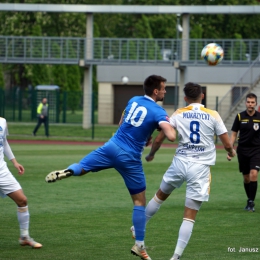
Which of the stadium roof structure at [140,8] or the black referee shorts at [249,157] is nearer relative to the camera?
→ the black referee shorts at [249,157]

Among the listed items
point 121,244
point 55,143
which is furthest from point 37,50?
point 121,244

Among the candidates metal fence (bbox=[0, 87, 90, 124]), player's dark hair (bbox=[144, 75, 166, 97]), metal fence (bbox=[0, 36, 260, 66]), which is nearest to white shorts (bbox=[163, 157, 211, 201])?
player's dark hair (bbox=[144, 75, 166, 97])

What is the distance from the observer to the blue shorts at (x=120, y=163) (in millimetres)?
8461

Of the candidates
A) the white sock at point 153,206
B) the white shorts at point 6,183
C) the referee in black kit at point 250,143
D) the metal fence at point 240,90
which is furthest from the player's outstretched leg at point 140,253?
the metal fence at point 240,90

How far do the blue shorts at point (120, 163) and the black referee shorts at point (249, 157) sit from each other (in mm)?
4572

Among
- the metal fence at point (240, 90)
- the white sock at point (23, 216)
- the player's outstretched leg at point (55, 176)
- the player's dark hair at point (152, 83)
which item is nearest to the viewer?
the player's outstretched leg at point (55, 176)

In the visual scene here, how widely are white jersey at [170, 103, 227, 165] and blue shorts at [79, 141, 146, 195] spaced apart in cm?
58

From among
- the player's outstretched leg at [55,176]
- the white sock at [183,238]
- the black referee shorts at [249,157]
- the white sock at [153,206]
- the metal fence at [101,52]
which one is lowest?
the white sock at [183,238]

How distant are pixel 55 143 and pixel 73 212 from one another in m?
21.1

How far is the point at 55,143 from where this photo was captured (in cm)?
3334

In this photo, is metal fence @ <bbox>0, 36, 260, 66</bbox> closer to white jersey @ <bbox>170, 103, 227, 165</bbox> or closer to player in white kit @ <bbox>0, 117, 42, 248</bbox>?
player in white kit @ <bbox>0, 117, 42, 248</bbox>

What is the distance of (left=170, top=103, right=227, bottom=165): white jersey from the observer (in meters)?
8.54

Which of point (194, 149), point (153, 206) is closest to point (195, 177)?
point (194, 149)

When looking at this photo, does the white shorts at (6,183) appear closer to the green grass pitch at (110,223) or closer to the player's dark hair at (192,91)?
the green grass pitch at (110,223)
